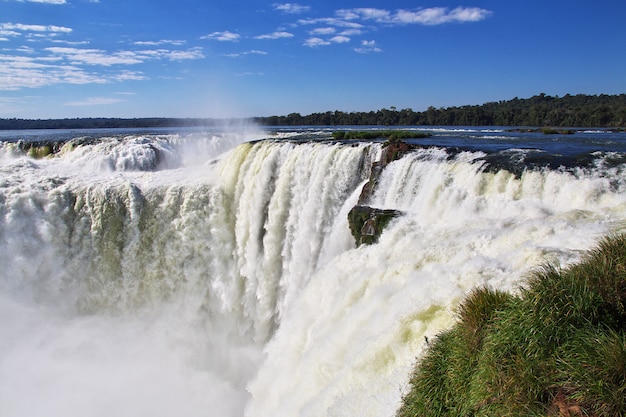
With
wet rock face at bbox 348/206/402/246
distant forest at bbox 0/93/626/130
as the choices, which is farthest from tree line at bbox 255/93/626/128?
wet rock face at bbox 348/206/402/246

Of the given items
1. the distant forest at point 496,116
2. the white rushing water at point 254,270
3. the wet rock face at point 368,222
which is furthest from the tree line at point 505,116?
the wet rock face at point 368,222

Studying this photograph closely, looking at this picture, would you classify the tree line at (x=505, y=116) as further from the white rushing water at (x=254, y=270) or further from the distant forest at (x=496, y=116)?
the white rushing water at (x=254, y=270)

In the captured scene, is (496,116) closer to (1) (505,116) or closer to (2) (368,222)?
(1) (505,116)

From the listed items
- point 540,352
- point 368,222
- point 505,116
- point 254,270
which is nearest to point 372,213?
point 368,222

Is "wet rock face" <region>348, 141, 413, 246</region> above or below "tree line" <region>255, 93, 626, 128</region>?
below

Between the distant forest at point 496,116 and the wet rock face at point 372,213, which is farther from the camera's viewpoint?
the distant forest at point 496,116

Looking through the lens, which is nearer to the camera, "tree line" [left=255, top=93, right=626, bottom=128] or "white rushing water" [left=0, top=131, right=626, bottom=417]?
"white rushing water" [left=0, top=131, right=626, bottom=417]

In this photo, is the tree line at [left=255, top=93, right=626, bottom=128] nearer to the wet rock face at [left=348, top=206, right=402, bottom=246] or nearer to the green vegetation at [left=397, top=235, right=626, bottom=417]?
the wet rock face at [left=348, top=206, right=402, bottom=246]
